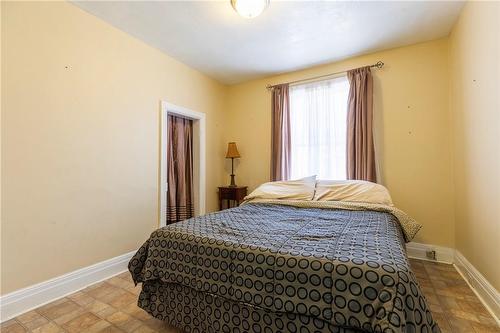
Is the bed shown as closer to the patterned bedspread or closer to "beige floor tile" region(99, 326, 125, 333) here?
the patterned bedspread

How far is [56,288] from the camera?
2.00m

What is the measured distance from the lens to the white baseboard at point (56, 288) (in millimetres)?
1748

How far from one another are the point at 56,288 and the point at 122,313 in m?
0.72

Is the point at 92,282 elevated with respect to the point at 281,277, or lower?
lower

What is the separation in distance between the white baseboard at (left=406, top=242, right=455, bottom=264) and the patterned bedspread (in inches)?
56.8

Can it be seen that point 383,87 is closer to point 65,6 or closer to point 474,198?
point 474,198

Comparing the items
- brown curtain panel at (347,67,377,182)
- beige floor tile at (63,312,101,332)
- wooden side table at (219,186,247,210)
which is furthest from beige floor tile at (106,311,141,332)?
brown curtain panel at (347,67,377,182)

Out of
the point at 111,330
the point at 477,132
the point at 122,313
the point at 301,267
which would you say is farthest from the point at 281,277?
the point at 477,132

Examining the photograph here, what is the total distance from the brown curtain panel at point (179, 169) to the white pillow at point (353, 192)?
2.03 meters

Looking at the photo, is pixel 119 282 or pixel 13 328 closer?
pixel 13 328

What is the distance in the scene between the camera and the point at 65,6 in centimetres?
213

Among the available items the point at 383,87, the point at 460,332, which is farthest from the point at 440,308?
the point at 383,87

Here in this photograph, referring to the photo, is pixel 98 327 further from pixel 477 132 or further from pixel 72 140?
pixel 477 132

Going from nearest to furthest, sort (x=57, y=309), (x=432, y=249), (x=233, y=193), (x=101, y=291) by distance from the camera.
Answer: (x=57, y=309)
(x=101, y=291)
(x=432, y=249)
(x=233, y=193)
